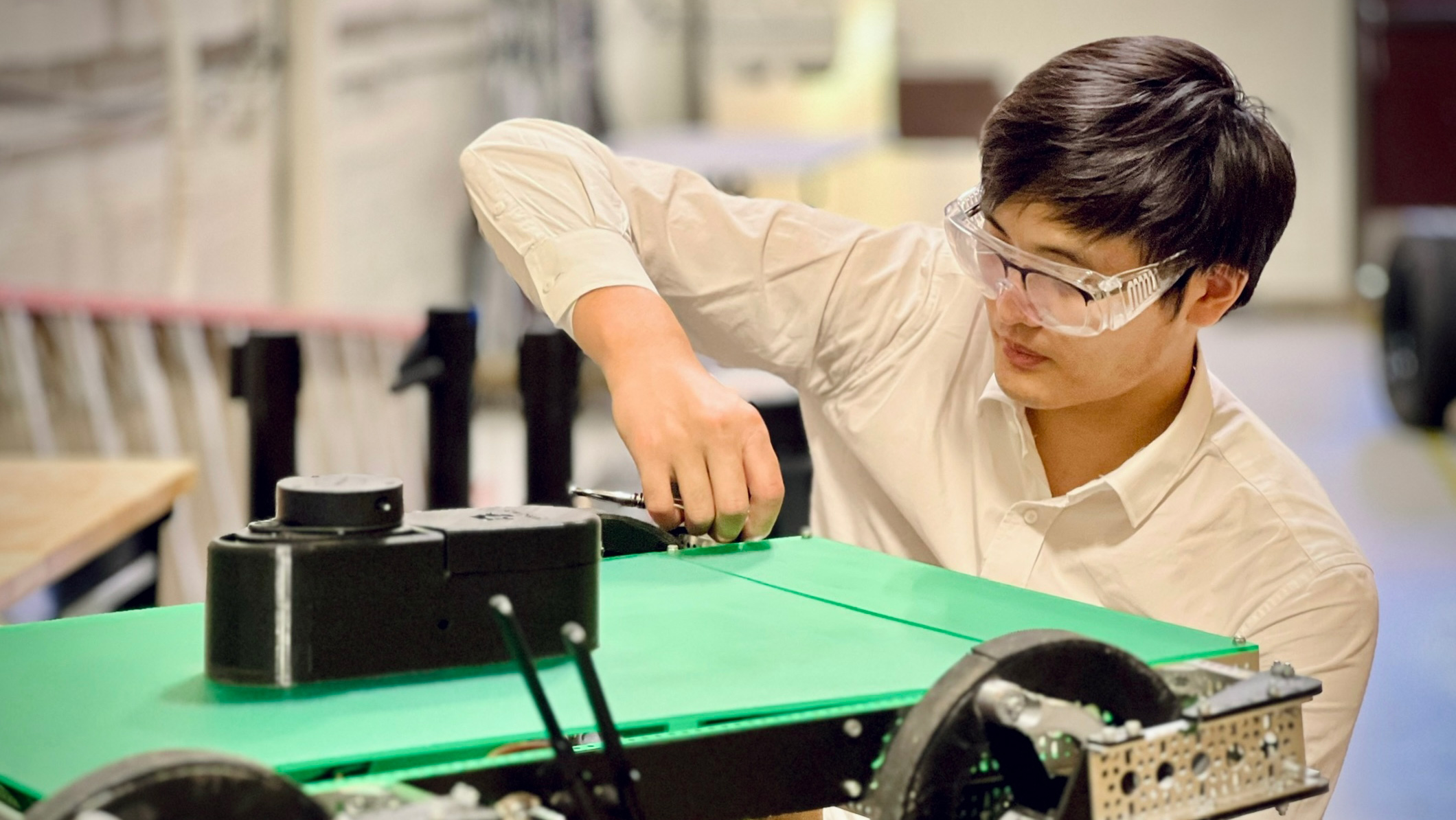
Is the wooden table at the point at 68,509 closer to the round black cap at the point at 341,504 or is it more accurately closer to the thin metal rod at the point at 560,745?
the round black cap at the point at 341,504

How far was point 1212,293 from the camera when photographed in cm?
128

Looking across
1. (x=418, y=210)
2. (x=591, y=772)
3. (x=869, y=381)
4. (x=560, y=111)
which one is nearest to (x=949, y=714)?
(x=591, y=772)

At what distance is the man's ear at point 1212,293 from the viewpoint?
1234 mm

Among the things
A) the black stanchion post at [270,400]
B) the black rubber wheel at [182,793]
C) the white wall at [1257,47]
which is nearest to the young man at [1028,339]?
the black rubber wheel at [182,793]

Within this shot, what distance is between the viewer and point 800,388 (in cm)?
155

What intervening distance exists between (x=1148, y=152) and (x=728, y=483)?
18.6 inches

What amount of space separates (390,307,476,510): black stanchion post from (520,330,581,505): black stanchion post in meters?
0.09

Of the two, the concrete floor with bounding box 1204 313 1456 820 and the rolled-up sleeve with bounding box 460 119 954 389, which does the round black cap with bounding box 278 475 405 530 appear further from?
the concrete floor with bounding box 1204 313 1456 820

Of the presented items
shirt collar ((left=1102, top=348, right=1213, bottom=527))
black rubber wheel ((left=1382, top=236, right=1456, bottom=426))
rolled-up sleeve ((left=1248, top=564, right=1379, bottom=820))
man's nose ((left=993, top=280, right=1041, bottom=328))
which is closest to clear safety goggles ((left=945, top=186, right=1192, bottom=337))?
man's nose ((left=993, top=280, right=1041, bottom=328))

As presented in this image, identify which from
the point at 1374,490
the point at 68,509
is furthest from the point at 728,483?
the point at 1374,490

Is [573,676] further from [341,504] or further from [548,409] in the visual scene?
[548,409]

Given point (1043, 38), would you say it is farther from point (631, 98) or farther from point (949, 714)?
point (949, 714)

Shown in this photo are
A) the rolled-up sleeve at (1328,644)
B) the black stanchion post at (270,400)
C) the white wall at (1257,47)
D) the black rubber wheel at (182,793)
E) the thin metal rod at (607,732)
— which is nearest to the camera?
the black rubber wheel at (182,793)

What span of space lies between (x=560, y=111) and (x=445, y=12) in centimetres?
80
